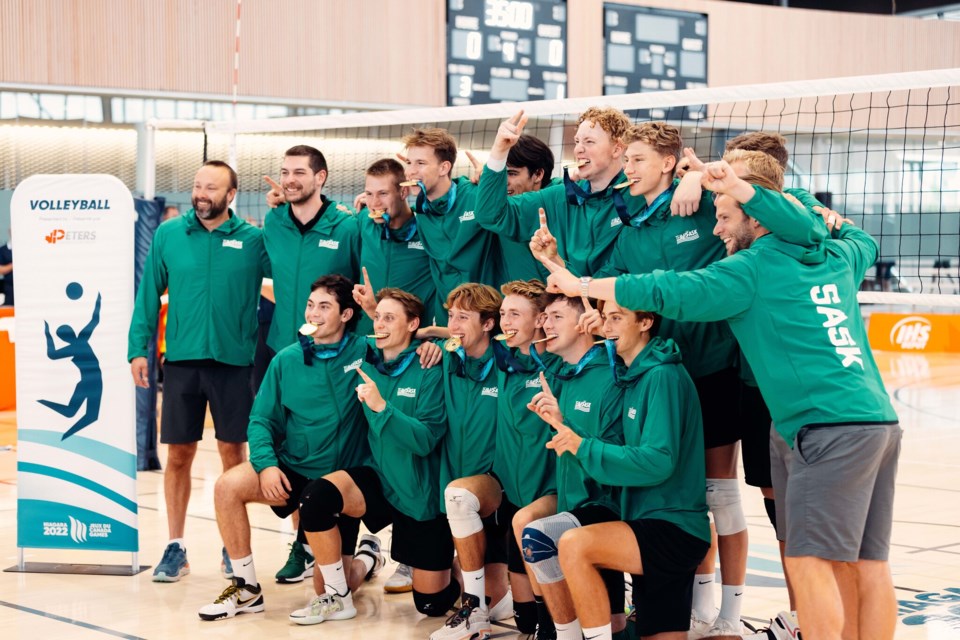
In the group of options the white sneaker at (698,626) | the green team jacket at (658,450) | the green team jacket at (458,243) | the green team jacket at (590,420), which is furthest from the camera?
the green team jacket at (458,243)

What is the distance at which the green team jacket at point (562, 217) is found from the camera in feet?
15.4

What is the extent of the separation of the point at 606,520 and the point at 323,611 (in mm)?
1444

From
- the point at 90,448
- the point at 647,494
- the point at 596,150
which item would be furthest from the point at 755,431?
the point at 90,448

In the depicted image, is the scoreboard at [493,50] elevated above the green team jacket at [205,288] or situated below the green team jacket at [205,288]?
above

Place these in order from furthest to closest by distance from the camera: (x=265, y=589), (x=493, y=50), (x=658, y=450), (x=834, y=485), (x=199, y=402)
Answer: (x=493, y=50) → (x=199, y=402) → (x=265, y=589) → (x=658, y=450) → (x=834, y=485)

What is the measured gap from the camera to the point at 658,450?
13.6 ft

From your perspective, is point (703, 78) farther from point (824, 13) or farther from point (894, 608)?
point (894, 608)

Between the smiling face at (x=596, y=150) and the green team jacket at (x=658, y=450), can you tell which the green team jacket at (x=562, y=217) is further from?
A: the green team jacket at (x=658, y=450)

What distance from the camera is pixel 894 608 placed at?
151 inches

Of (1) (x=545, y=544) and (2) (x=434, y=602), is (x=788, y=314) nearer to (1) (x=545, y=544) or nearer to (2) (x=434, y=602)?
(1) (x=545, y=544)

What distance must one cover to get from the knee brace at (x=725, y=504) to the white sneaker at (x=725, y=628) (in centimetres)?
35

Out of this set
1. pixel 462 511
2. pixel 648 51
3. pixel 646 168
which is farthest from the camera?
pixel 648 51

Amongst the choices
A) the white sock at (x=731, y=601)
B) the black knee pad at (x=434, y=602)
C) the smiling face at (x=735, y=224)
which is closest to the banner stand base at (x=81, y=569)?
the black knee pad at (x=434, y=602)

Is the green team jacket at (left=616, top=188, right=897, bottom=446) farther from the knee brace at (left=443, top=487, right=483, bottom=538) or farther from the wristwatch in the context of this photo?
the knee brace at (left=443, top=487, right=483, bottom=538)
